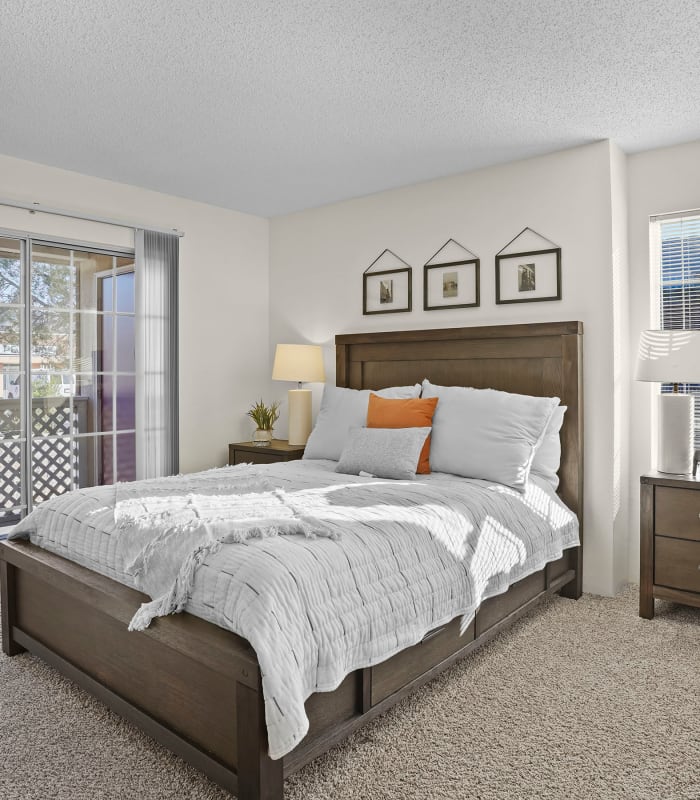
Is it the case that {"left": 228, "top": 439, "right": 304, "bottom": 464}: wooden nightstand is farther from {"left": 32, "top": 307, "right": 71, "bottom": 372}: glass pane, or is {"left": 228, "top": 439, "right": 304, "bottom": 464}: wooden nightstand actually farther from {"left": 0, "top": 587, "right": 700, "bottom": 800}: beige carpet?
{"left": 0, "top": 587, "right": 700, "bottom": 800}: beige carpet

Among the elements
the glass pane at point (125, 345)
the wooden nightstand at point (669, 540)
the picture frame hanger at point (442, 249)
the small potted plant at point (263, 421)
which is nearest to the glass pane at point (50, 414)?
the glass pane at point (125, 345)

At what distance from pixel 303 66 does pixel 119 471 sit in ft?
9.55

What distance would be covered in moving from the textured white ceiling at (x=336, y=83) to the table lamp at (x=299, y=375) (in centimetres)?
122

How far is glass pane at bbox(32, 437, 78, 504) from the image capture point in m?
3.88

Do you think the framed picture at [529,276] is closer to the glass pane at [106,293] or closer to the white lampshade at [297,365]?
the white lampshade at [297,365]

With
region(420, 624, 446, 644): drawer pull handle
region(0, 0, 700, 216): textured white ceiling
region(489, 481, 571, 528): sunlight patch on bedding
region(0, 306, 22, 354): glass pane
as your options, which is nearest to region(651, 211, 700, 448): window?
region(0, 0, 700, 216): textured white ceiling

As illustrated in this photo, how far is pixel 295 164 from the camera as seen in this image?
12.5ft

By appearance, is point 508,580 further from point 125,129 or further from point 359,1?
point 125,129

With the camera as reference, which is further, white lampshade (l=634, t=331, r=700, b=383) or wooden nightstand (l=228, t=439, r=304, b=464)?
wooden nightstand (l=228, t=439, r=304, b=464)

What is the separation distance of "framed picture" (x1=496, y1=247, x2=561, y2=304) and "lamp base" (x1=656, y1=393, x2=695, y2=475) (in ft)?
2.84

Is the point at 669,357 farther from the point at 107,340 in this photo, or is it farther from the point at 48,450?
the point at 48,450

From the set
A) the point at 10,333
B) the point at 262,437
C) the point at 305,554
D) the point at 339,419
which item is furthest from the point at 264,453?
the point at 305,554

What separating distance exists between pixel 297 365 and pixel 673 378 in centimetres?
243

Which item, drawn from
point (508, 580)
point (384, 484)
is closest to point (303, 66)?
point (384, 484)
